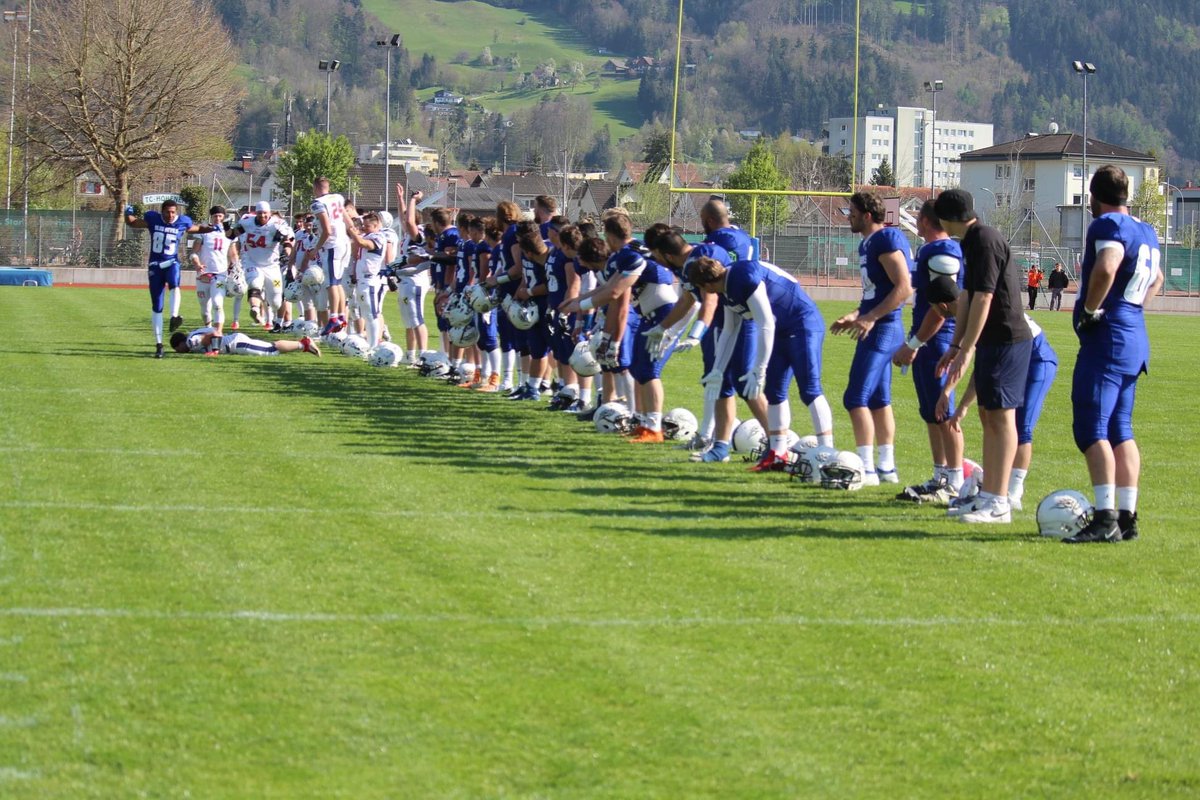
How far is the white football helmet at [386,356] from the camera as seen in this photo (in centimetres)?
1909

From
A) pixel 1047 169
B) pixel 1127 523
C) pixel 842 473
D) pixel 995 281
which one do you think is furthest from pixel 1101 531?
pixel 1047 169

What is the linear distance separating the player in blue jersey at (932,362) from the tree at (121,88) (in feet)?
173

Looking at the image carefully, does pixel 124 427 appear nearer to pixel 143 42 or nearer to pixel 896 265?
pixel 896 265

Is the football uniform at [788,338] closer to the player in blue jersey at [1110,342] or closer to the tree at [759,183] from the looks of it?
the player in blue jersey at [1110,342]

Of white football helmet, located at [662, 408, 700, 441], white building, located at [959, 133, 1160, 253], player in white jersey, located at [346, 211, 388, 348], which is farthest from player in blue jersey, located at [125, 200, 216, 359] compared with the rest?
white building, located at [959, 133, 1160, 253]

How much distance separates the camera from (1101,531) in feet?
27.7

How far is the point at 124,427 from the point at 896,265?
5.94m

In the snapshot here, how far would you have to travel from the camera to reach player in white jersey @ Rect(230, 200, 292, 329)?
2288cm

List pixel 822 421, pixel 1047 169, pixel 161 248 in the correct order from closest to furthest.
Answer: pixel 822 421 < pixel 161 248 < pixel 1047 169

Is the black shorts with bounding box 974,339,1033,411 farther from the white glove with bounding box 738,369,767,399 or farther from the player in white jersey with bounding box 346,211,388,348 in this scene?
the player in white jersey with bounding box 346,211,388,348

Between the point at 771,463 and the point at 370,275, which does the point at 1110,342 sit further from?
the point at 370,275

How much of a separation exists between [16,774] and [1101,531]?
581 centimetres

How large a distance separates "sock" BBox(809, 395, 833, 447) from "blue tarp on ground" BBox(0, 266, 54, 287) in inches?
1439

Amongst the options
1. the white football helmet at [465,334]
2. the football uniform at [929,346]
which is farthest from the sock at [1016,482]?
the white football helmet at [465,334]
